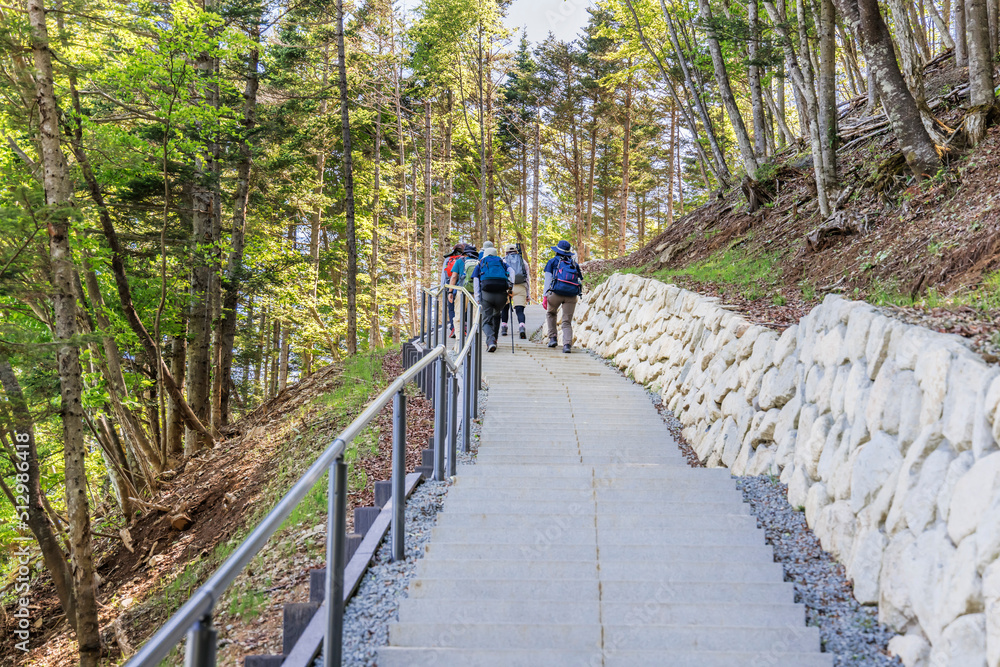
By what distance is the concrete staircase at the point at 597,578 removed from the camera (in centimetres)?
266

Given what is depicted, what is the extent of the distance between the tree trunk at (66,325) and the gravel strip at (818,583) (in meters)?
6.17

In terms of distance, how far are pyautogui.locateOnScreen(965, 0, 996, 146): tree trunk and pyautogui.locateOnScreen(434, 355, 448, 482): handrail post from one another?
19.9 feet

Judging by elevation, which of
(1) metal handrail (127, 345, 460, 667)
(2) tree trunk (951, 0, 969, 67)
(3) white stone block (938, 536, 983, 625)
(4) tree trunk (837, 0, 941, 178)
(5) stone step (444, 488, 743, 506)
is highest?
(2) tree trunk (951, 0, 969, 67)

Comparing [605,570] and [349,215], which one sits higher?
[349,215]

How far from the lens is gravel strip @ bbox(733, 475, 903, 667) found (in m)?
2.77

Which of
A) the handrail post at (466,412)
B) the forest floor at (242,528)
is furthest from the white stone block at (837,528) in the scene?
the forest floor at (242,528)

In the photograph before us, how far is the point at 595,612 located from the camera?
290 centimetres

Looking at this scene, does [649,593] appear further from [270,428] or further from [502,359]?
[270,428]

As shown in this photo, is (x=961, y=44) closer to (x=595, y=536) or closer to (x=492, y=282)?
(x=492, y=282)

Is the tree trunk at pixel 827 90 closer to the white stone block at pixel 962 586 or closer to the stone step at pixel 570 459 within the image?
the stone step at pixel 570 459

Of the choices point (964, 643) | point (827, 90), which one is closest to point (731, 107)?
point (827, 90)

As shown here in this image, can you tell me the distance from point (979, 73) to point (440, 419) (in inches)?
268

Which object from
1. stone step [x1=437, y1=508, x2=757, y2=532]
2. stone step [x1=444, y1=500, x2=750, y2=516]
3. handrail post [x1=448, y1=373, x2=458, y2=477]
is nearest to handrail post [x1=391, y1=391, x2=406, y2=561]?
stone step [x1=437, y1=508, x2=757, y2=532]

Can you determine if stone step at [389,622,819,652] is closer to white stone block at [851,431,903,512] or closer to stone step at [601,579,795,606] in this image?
stone step at [601,579,795,606]
